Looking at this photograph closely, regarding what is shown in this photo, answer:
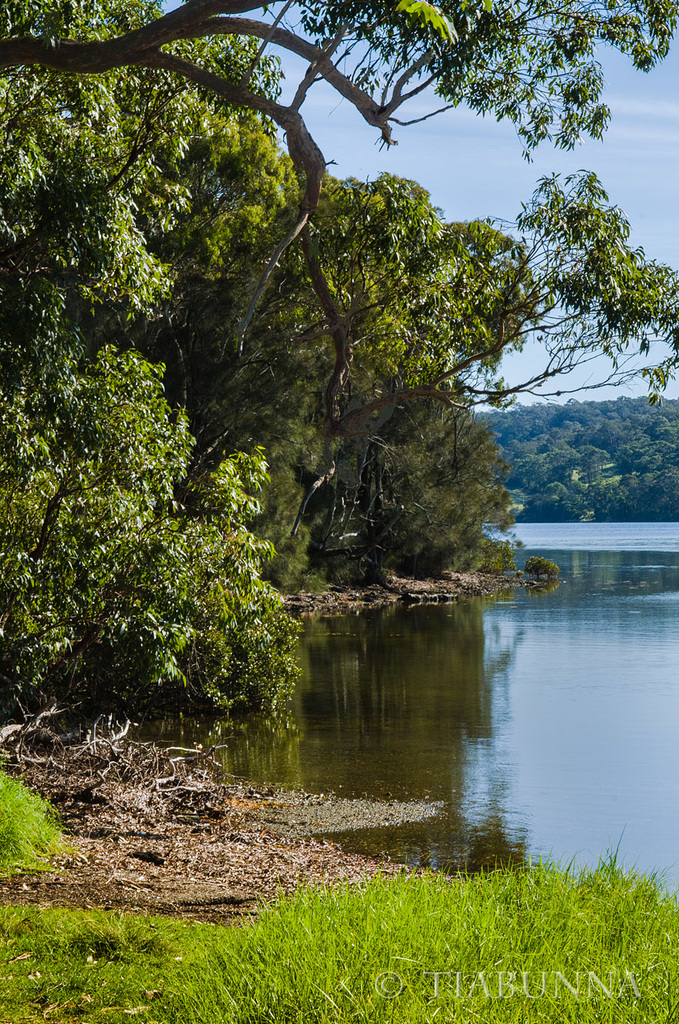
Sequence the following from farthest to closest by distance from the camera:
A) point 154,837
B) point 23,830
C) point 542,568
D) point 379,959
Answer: point 542,568 < point 154,837 < point 23,830 < point 379,959

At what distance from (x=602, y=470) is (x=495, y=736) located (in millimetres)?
134791

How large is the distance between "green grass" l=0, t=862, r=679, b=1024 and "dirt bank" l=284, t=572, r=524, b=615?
84.9 ft

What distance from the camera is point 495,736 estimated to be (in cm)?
1411

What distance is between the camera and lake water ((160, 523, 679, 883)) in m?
9.51

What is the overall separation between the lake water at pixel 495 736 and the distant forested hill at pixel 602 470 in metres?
102

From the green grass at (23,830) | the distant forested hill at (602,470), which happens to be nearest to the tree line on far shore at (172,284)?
the green grass at (23,830)

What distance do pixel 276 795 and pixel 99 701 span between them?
3548 millimetres

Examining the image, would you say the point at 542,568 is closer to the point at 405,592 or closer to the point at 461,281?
the point at 405,592

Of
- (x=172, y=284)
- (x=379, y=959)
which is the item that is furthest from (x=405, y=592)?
(x=379, y=959)

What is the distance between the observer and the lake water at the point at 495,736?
9.51 m

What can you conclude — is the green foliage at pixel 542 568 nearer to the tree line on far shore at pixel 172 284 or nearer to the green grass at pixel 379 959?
the tree line on far shore at pixel 172 284

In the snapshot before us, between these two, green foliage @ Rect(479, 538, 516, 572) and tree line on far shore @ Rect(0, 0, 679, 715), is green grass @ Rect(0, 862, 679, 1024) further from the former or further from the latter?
green foliage @ Rect(479, 538, 516, 572)

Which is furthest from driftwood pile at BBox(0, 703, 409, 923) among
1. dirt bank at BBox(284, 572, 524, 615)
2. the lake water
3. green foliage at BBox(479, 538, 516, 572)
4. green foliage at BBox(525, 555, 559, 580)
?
green foliage at BBox(479, 538, 516, 572)

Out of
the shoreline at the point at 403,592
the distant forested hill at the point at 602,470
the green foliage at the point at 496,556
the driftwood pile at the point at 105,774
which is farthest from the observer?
the distant forested hill at the point at 602,470
